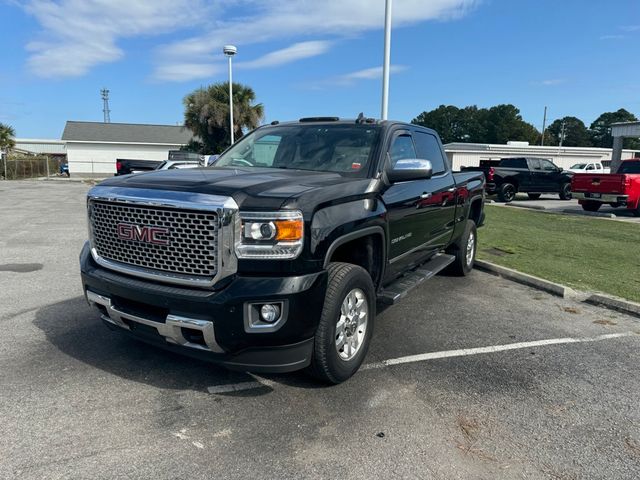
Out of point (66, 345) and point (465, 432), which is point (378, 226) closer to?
point (465, 432)

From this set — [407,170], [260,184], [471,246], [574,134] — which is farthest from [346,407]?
[574,134]

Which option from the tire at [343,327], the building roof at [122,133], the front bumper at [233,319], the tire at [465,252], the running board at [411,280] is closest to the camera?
the front bumper at [233,319]

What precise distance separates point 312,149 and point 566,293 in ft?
12.9

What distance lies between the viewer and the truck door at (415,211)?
171 inches

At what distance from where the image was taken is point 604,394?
3641 mm

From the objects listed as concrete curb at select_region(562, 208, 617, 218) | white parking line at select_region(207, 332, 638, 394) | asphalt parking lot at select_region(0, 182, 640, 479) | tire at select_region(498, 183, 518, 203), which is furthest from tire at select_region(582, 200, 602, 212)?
white parking line at select_region(207, 332, 638, 394)

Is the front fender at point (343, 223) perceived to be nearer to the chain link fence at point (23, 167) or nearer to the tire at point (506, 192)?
the tire at point (506, 192)

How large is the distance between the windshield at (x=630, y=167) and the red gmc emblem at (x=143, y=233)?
17431 mm

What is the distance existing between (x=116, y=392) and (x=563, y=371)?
353 cm

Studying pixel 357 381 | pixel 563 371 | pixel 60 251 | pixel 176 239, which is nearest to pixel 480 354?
pixel 563 371

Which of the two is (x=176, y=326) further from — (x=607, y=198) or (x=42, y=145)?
(x=42, y=145)

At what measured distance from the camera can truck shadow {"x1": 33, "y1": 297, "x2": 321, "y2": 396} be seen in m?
3.64

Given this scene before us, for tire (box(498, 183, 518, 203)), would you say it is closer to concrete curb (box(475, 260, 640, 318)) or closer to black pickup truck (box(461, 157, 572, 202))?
black pickup truck (box(461, 157, 572, 202))

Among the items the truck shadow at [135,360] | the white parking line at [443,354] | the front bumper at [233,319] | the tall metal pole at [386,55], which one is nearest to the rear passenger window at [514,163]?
the tall metal pole at [386,55]
